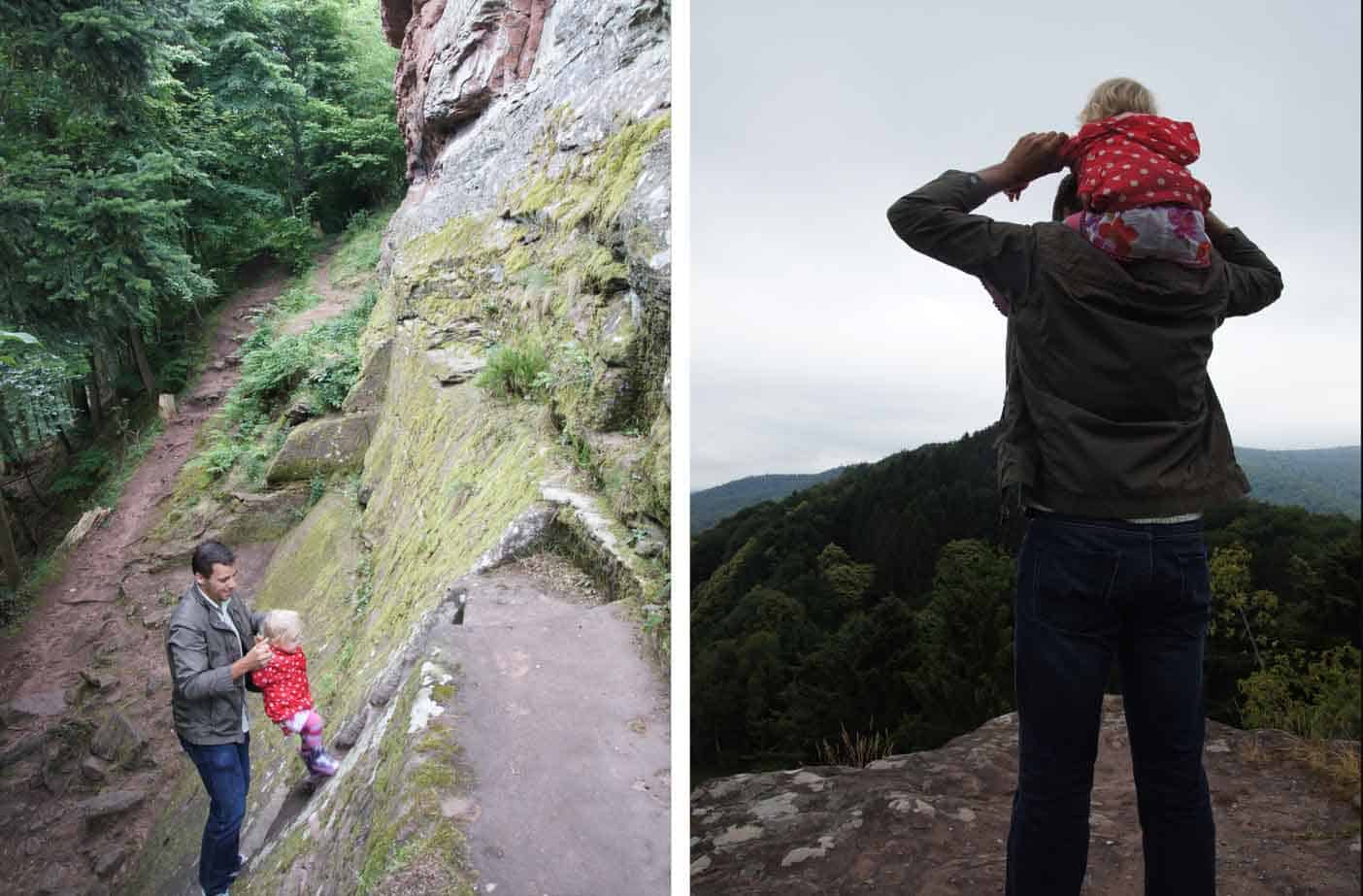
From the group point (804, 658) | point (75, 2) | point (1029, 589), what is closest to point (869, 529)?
point (804, 658)

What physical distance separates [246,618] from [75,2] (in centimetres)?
176

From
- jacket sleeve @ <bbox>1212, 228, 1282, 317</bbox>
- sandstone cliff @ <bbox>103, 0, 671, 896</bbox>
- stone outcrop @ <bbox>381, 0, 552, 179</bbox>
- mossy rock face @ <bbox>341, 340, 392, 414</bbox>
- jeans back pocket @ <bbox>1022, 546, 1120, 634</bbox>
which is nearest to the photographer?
jeans back pocket @ <bbox>1022, 546, 1120, 634</bbox>

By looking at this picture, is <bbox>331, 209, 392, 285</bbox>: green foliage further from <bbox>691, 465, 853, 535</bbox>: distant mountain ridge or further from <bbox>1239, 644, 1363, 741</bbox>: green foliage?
<bbox>1239, 644, 1363, 741</bbox>: green foliage

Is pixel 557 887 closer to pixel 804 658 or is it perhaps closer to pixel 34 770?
pixel 804 658

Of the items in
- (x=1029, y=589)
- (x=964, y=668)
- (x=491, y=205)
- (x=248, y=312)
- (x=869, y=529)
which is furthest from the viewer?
(x=491, y=205)

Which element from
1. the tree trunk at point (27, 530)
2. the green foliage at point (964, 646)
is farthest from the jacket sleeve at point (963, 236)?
the tree trunk at point (27, 530)

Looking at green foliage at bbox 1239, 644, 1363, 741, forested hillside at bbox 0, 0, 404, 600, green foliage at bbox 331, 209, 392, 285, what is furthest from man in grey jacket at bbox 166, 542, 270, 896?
green foliage at bbox 1239, 644, 1363, 741

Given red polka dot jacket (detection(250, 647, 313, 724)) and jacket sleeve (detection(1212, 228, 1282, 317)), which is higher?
jacket sleeve (detection(1212, 228, 1282, 317))

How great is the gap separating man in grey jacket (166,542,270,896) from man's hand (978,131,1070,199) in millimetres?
2039

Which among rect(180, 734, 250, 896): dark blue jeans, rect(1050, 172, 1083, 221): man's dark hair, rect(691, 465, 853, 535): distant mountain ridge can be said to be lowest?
rect(180, 734, 250, 896): dark blue jeans

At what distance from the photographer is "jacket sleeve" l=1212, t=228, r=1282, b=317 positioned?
4.42 ft

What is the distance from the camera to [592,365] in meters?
2.57

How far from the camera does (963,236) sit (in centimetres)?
128

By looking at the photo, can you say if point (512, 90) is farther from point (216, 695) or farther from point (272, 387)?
point (216, 695)
